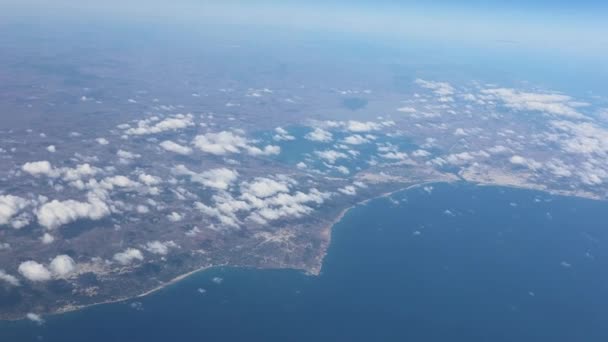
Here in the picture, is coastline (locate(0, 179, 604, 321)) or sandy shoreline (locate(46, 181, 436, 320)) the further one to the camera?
coastline (locate(0, 179, 604, 321))

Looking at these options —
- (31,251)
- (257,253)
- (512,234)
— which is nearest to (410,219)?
(512,234)

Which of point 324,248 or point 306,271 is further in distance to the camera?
point 324,248

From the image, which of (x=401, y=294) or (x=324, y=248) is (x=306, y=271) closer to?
(x=324, y=248)

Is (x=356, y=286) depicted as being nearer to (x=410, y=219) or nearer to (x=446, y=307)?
(x=446, y=307)

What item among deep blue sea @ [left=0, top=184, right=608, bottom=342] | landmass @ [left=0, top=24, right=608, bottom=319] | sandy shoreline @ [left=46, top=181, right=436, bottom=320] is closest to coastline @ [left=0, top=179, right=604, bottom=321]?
sandy shoreline @ [left=46, top=181, right=436, bottom=320]

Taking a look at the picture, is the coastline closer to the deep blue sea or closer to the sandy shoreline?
the sandy shoreline

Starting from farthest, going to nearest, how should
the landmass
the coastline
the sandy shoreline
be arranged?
the landmass < the coastline < the sandy shoreline

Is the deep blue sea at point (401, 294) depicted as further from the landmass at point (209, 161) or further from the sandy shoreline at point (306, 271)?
the landmass at point (209, 161)

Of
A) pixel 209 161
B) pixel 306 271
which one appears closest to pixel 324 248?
pixel 306 271
